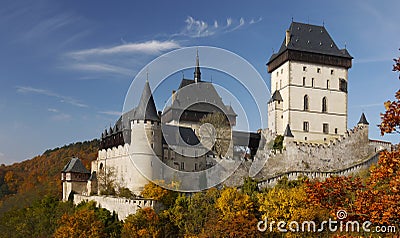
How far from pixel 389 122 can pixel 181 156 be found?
30674 mm

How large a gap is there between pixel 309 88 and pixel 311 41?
410cm

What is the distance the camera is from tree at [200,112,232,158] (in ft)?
129

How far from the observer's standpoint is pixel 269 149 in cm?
3831

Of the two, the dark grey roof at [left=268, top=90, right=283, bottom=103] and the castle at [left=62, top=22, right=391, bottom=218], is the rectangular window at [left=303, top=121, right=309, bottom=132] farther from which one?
the dark grey roof at [left=268, top=90, right=283, bottom=103]

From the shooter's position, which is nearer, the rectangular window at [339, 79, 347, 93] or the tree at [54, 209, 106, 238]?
the tree at [54, 209, 106, 238]

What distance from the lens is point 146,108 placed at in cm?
3684

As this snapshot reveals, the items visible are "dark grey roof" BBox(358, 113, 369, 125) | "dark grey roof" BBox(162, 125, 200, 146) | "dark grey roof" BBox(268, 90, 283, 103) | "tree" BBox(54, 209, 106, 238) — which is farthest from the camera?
"dark grey roof" BBox(268, 90, 283, 103)

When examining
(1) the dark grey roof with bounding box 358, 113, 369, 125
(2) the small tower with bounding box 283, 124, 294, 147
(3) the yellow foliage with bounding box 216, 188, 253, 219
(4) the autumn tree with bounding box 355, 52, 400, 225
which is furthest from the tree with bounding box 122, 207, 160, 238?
(4) the autumn tree with bounding box 355, 52, 400, 225

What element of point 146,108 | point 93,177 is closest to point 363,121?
point 146,108

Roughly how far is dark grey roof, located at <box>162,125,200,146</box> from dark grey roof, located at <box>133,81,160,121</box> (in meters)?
2.13

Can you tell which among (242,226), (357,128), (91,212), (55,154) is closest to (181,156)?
(91,212)

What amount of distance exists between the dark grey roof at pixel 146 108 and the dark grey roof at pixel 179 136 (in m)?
2.13

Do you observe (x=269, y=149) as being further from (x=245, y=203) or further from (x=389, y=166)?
(x=389, y=166)

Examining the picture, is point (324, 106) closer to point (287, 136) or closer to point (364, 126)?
point (364, 126)
